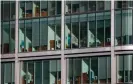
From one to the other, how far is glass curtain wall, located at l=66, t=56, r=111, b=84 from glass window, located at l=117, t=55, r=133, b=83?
824mm

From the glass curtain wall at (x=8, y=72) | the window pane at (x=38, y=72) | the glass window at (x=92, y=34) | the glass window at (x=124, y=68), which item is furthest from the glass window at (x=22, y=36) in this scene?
the glass window at (x=124, y=68)

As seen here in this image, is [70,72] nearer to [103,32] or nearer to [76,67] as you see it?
[76,67]

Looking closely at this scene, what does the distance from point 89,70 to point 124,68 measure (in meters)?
A: 3.02

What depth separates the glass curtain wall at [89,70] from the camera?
154 ft

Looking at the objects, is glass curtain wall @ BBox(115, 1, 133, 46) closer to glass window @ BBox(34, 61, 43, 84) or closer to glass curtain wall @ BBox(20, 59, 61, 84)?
glass curtain wall @ BBox(20, 59, 61, 84)

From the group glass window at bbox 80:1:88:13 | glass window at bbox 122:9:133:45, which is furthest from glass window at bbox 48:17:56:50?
glass window at bbox 122:9:133:45

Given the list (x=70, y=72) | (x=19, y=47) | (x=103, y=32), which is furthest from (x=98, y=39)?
(x=19, y=47)

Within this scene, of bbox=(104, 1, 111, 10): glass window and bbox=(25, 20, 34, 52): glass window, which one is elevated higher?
bbox=(104, 1, 111, 10): glass window

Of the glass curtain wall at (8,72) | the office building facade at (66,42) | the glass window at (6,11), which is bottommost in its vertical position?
the glass curtain wall at (8,72)

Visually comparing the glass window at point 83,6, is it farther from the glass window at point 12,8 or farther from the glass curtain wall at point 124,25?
the glass window at point 12,8

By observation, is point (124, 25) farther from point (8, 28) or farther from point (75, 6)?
point (8, 28)

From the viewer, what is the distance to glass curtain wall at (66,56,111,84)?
154ft

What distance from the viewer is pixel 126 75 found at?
4625cm

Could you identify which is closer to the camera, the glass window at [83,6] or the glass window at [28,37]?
the glass window at [83,6]
